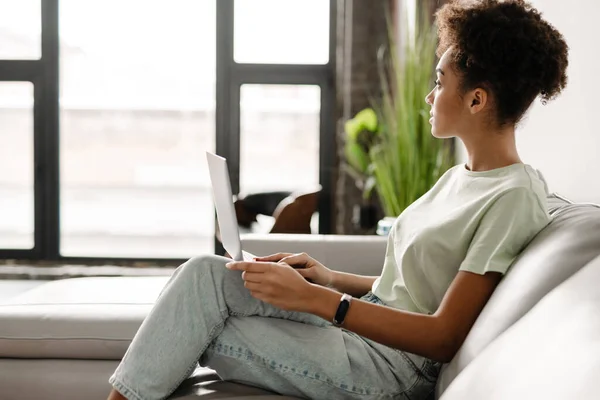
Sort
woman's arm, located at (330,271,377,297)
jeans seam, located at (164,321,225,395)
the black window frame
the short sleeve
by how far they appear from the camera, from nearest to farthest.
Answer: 1. the short sleeve
2. jeans seam, located at (164,321,225,395)
3. woman's arm, located at (330,271,377,297)
4. the black window frame

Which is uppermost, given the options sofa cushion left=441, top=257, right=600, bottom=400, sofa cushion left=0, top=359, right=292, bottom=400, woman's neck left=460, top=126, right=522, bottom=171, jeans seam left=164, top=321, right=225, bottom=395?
woman's neck left=460, top=126, right=522, bottom=171

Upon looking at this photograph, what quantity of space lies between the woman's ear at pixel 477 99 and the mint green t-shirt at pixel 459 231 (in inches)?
5.3

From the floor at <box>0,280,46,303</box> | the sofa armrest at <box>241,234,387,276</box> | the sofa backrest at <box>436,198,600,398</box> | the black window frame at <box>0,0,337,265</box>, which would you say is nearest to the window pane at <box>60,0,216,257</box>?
the black window frame at <box>0,0,337,265</box>

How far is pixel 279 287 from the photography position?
1.39 meters

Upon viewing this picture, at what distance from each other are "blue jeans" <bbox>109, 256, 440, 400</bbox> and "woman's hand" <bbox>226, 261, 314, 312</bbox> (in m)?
0.08

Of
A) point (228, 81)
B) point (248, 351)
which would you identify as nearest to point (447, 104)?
point (248, 351)

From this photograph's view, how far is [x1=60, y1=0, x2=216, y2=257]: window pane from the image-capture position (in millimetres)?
5188

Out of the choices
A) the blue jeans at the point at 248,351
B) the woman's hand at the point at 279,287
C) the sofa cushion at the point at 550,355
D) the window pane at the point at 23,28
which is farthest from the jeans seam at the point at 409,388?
the window pane at the point at 23,28

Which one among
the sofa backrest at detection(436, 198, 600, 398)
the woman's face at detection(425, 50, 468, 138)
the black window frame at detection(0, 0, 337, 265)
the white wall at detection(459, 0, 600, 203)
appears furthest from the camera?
the black window frame at detection(0, 0, 337, 265)

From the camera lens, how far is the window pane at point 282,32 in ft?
16.8

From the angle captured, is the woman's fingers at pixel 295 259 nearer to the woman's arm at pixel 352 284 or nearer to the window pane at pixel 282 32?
the woman's arm at pixel 352 284

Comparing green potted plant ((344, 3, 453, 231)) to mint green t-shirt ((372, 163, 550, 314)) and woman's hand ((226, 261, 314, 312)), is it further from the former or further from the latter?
woman's hand ((226, 261, 314, 312))

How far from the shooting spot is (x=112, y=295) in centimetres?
231

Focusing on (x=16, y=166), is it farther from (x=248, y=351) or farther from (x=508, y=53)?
(x=508, y=53)
